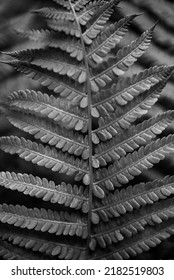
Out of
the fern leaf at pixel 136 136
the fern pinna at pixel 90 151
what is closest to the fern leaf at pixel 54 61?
the fern pinna at pixel 90 151

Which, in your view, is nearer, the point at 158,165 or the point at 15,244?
the point at 15,244

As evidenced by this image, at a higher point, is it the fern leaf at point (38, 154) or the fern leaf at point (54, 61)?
the fern leaf at point (54, 61)

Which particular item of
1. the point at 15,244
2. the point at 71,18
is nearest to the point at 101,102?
the point at 71,18

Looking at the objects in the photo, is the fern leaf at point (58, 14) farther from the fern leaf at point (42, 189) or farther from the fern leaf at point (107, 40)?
the fern leaf at point (42, 189)

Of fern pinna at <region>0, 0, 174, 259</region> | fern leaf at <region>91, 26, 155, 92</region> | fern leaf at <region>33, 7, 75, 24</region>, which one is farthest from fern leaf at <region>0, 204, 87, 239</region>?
fern leaf at <region>33, 7, 75, 24</region>

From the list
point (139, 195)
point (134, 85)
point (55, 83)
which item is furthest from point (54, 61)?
point (139, 195)
